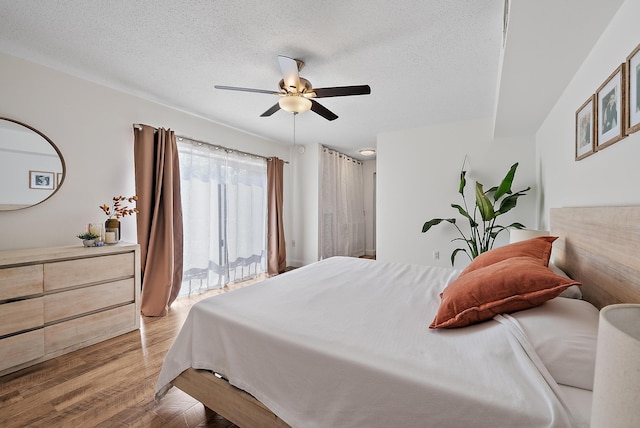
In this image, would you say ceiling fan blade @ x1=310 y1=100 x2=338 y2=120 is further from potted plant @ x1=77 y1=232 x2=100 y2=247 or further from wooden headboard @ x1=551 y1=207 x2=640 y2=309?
potted plant @ x1=77 y1=232 x2=100 y2=247

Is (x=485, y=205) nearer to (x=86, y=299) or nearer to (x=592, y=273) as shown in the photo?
(x=592, y=273)

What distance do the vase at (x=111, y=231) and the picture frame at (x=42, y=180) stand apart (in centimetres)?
50

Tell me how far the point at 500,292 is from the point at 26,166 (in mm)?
3399

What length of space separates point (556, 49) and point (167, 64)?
2.78 m

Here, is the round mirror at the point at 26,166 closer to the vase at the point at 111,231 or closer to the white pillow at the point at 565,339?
the vase at the point at 111,231

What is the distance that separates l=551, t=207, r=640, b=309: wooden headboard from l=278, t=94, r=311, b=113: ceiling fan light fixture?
1.95 metres

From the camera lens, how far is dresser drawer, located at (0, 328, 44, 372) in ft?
5.59

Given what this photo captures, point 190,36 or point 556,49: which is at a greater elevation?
point 190,36

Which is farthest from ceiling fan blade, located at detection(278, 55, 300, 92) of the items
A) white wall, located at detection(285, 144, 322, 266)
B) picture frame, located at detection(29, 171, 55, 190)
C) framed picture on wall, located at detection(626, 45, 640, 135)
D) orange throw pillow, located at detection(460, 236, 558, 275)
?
white wall, located at detection(285, 144, 322, 266)

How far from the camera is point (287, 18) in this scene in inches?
64.6

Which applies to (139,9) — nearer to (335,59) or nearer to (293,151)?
(335,59)

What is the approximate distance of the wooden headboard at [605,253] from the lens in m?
0.92

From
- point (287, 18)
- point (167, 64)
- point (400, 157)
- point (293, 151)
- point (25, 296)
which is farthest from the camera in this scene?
point (293, 151)

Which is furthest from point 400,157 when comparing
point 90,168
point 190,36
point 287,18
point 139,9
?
point 90,168
